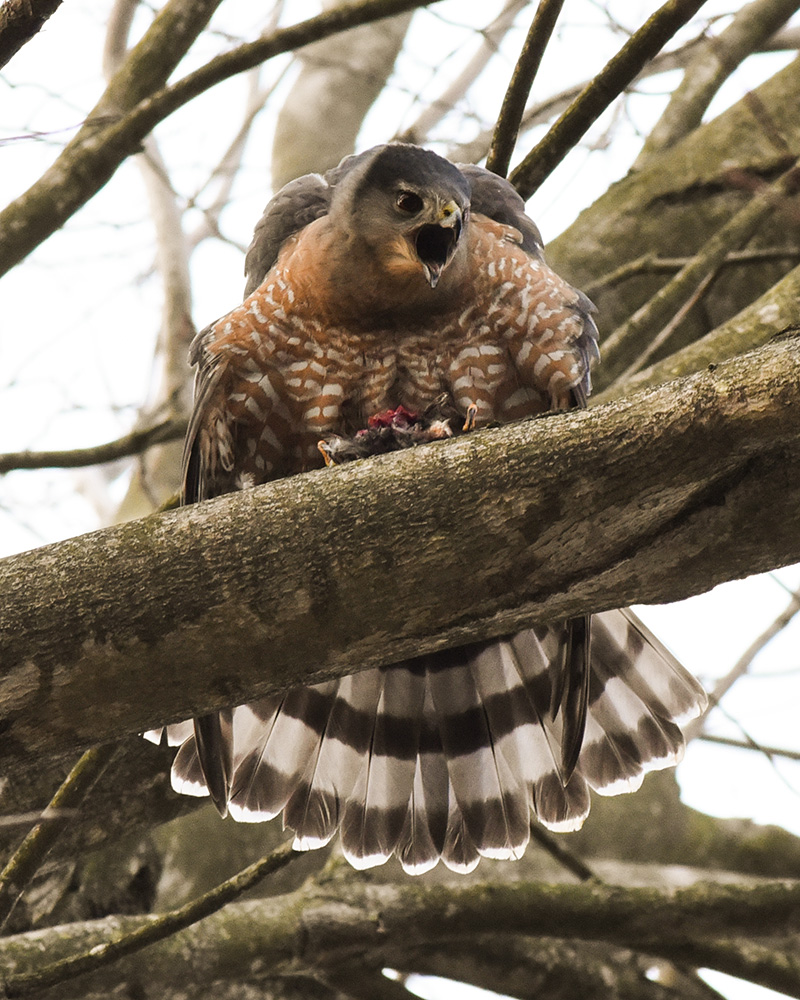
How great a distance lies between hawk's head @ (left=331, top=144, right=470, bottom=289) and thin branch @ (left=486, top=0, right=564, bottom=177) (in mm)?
165

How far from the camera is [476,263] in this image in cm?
332

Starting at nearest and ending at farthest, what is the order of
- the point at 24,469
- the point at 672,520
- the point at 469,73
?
the point at 672,520 → the point at 24,469 → the point at 469,73

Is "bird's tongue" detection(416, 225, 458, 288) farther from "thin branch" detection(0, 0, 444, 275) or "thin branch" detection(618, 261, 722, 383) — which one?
"thin branch" detection(618, 261, 722, 383)

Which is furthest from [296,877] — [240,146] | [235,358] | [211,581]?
[240,146]

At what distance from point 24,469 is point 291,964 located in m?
1.68

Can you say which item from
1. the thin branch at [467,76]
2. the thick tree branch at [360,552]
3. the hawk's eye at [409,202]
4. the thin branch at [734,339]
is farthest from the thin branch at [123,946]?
the thin branch at [467,76]

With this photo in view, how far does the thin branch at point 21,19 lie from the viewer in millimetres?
1824

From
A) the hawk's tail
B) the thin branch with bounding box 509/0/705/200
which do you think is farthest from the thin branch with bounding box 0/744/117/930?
the thin branch with bounding box 509/0/705/200

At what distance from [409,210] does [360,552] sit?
1645 millimetres

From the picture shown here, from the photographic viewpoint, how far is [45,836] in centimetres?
269

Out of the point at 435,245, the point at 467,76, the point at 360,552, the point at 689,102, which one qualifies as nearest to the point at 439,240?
the point at 435,245

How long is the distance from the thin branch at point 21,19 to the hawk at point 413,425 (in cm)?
139

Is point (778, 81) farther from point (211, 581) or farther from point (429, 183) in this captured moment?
point (211, 581)

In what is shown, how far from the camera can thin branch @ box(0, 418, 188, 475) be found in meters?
3.48
